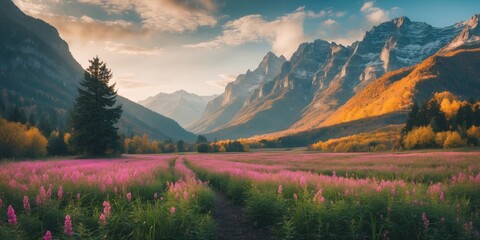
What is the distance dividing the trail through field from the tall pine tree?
1314 inches

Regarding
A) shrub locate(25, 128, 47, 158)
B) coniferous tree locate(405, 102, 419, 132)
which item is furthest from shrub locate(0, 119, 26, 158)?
coniferous tree locate(405, 102, 419, 132)

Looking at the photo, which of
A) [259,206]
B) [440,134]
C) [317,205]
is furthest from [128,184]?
[440,134]

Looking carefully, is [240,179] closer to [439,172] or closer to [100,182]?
[100,182]

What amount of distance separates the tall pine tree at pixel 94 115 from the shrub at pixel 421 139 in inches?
2282

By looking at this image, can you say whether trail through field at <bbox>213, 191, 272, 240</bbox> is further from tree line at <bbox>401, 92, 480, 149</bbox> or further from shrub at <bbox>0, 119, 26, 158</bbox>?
tree line at <bbox>401, 92, 480, 149</bbox>

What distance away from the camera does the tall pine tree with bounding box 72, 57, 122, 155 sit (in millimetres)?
40031

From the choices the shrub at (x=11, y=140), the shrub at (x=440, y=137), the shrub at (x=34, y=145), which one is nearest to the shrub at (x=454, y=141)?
the shrub at (x=440, y=137)

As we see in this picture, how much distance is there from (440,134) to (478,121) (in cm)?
1829

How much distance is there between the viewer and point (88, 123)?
1585 inches

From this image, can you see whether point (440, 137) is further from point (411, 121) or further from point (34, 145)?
point (34, 145)

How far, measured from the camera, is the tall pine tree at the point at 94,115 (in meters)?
40.0

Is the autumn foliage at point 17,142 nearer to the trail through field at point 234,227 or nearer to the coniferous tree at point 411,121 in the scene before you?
the trail through field at point 234,227

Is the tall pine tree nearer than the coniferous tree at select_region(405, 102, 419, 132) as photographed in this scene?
Yes

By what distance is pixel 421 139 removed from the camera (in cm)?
6203
